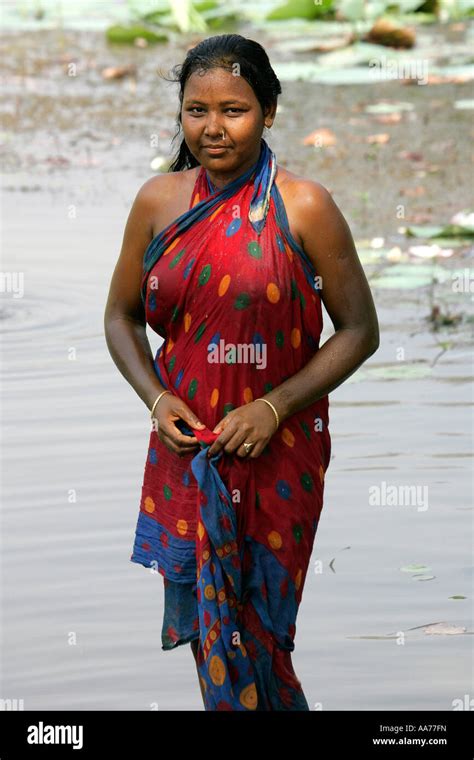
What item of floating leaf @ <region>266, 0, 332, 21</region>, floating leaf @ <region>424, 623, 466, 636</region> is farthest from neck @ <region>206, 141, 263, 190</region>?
floating leaf @ <region>266, 0, 332, 21</region>

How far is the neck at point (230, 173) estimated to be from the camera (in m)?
3.40

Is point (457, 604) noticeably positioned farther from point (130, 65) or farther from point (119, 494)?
point (130, 65)

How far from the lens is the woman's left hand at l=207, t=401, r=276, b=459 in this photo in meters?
3.33

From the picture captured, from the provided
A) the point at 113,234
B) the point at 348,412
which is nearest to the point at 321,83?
the point at 113,234

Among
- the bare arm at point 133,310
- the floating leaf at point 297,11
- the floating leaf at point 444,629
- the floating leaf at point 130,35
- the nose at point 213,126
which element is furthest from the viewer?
the floating leaf at point 297,11

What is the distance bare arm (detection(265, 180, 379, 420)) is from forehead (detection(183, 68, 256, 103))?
218 mm

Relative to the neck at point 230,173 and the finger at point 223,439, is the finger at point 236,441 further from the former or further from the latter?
the neck at point 230,173

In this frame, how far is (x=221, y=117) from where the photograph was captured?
131 inches

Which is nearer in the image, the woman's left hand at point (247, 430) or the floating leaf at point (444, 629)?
the woman's left hand at point (247, 430)

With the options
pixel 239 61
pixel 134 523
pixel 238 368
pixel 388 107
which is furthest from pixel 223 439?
pixel 388 107

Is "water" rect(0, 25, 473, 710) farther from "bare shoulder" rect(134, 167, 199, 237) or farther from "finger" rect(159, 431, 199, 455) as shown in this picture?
"bare shoulder" rect(134, 167, 199, 237)

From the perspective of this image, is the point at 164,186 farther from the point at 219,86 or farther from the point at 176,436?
the point at 176,436

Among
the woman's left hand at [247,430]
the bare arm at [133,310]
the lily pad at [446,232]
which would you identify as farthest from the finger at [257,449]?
the lily pad at [446,232]

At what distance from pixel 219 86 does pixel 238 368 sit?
1.79 feet
